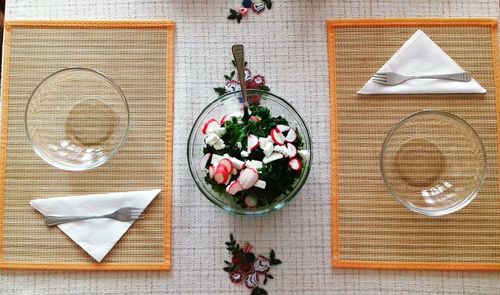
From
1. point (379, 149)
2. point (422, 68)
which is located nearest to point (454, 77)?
point (422, 68)

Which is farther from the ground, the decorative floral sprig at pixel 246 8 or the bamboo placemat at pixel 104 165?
the decorative floral sprig at pixel 246 8

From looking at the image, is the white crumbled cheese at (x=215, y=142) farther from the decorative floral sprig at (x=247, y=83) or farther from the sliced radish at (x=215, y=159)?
the decorative floral sprig at (x=247, y=83)

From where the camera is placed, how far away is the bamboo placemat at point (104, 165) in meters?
0.93

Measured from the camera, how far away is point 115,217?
0.92 metres

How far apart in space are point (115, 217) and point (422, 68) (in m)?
0.63

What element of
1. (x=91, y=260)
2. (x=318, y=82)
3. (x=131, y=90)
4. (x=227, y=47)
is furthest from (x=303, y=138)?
(x=91, y=260)

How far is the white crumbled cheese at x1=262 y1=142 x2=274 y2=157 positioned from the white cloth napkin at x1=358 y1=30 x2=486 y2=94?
0.77ft

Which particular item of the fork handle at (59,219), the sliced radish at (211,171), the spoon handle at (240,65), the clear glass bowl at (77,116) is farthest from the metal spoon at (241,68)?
the fork handle at (59,219)

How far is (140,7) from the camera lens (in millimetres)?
974

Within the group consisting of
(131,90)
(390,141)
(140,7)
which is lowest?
(390,141)

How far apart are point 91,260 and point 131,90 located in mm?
324

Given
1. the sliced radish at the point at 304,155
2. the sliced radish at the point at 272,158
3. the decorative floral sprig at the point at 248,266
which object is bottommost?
the decorative floral sprig at the point at 248,266

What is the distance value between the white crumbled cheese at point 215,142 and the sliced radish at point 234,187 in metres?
0.07

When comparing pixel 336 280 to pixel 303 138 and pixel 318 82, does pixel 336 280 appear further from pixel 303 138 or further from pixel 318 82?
pixel 318 82
